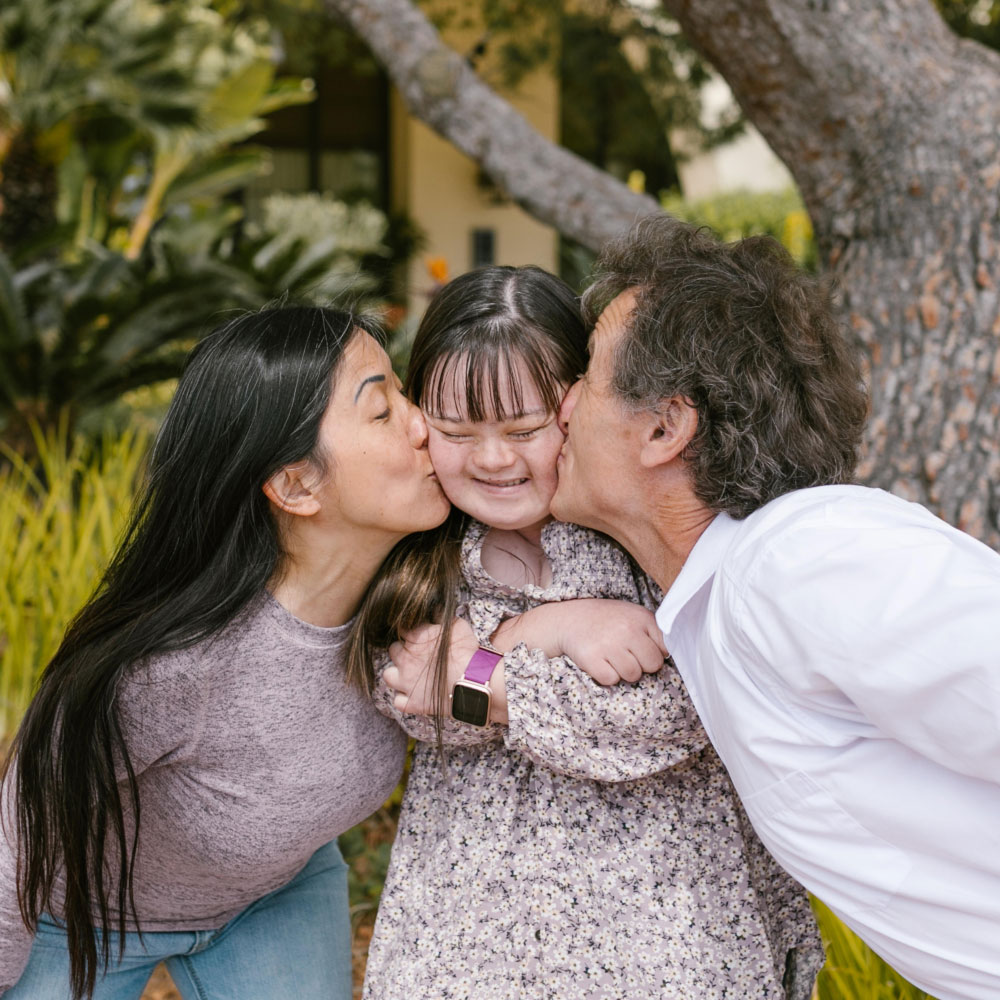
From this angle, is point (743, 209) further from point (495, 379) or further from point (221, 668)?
point (221, 668)

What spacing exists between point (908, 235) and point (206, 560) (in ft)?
6.28

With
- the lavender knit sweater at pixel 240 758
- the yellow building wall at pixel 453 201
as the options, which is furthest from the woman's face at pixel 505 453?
the yellow building wall at pixel 453 201

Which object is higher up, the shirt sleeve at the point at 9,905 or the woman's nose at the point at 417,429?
the woman's nose at the point at 417,429

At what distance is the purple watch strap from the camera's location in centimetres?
173

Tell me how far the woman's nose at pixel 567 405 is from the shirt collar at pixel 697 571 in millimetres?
326

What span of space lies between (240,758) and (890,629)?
1.12m

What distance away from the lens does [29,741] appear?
182 centimetres

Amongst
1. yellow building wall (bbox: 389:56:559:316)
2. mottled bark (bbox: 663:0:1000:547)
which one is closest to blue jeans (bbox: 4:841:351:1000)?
mottled bark (bbox: 663:0:1000:547)

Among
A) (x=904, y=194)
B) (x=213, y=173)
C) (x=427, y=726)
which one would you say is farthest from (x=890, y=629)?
(x=213, y=173)

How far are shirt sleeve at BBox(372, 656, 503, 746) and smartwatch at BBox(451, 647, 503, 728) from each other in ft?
0.10

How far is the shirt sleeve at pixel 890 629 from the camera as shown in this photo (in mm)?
1247

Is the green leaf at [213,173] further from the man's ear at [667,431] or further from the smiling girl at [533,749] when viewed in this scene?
the man's ear at [667,431]

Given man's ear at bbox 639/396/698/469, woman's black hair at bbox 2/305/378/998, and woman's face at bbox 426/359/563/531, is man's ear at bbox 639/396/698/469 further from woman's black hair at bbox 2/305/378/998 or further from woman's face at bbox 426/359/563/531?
woman's black hair at bbox 2/305/378/998

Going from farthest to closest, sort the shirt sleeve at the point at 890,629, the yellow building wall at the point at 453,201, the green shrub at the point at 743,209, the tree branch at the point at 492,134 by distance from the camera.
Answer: the yellow building wall at the point at 453,201
the green shrub at the point at 743,209
the tree branch at the point at 492,134
the shirt sleeve at the point at 890,629
